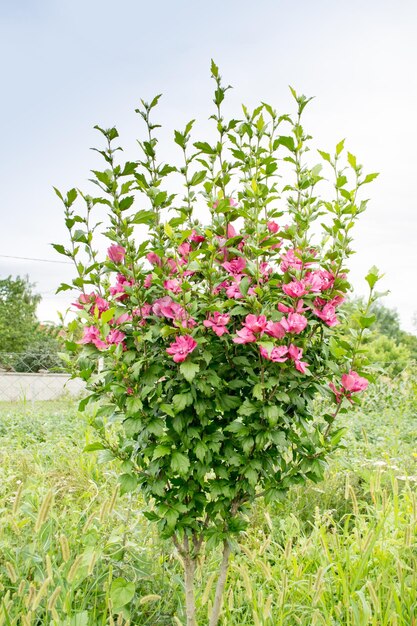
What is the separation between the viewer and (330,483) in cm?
461

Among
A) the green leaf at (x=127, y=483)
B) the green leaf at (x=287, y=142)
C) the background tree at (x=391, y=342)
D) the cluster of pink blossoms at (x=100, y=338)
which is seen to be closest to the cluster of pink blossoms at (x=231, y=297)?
the cluster of pink blossoms at (x=100, y=338)

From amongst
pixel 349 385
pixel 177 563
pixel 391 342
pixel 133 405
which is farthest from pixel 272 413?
pixel 391 342

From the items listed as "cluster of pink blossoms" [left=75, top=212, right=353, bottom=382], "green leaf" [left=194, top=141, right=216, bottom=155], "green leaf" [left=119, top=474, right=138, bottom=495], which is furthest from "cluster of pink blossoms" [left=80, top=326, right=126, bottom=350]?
"green leaf" [left=194, top=141, right=216, bottom=155]

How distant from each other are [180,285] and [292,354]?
47 cm

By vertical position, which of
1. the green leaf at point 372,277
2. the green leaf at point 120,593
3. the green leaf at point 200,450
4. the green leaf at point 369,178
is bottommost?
the green leaf at point 120,593

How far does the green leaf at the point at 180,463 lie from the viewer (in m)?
2.13

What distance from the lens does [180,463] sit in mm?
2146

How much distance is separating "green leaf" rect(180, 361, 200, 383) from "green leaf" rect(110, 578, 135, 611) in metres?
1.11

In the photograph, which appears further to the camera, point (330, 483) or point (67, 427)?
point (67, 427)

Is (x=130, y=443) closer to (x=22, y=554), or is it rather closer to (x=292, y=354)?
(x=292, y=354)

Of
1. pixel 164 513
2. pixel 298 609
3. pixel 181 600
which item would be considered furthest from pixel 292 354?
pixel 181 600

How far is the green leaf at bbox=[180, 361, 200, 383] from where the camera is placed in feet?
6.54

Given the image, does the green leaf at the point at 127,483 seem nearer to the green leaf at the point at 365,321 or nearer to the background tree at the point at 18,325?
the green leaf at the point at 365,321

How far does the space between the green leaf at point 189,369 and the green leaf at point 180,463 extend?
1.10 ft
